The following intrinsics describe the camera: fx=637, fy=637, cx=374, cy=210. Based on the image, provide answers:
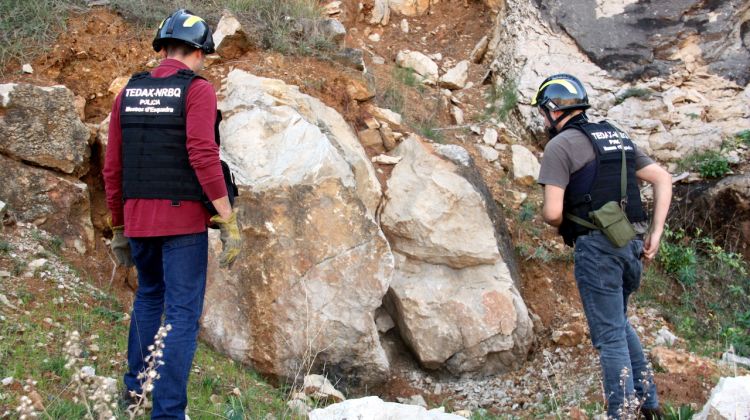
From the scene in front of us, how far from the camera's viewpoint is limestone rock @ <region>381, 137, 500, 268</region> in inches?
210

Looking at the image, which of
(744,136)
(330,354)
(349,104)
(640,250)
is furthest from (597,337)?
(744,136)

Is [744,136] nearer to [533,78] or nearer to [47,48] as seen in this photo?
[533,78]

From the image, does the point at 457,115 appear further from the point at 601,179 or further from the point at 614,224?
the point at 614,224

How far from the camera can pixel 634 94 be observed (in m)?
7.59

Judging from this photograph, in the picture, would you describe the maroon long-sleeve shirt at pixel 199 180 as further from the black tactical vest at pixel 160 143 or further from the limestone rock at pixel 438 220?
the limestone rock at pixel 438 220

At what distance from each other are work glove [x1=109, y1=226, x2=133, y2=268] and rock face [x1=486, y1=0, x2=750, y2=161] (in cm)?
533

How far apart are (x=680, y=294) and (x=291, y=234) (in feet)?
12.8

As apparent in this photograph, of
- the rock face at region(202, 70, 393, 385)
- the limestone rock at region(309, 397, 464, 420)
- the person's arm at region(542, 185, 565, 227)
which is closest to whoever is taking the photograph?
the limestone rock at region(309, 397, 464, 420)

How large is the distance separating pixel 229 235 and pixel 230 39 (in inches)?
151

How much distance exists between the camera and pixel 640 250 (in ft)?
11.5

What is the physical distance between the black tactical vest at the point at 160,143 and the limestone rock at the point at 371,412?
1.19 m

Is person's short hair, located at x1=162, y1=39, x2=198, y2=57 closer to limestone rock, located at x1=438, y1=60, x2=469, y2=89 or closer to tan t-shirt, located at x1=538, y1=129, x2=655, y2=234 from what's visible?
tan t-shirt, located at x1=538, y1=129, x2=655, y2=234

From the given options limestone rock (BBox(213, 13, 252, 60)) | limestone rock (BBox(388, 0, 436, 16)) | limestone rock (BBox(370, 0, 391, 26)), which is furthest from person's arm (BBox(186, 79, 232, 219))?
limestone rock (BBox(388, 0, 436, 16))

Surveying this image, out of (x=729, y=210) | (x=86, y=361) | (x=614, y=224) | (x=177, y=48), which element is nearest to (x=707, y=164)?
(x=729, y=210)
